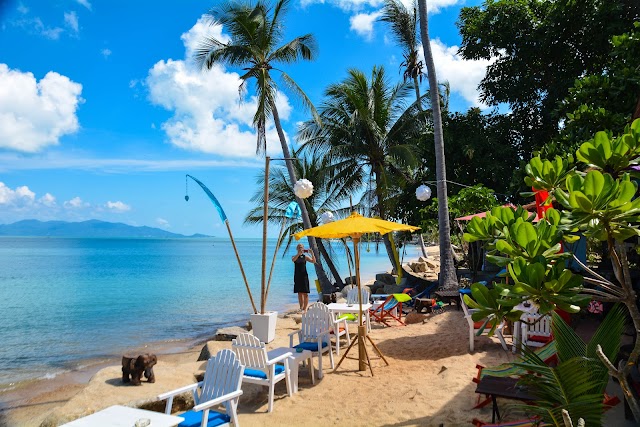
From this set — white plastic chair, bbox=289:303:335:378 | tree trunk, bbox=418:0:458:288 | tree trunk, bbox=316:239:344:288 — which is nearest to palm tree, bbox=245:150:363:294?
tree trunk, bbox=316:239:344:288

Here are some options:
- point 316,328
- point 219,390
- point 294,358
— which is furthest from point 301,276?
point 219,390

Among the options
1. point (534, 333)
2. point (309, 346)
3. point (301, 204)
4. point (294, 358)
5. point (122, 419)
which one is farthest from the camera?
point (301, 204)

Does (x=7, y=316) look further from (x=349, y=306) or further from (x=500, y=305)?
(x=500, y=305)

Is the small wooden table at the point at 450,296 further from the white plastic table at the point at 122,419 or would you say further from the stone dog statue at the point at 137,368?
the white plastic table at the point at 122,419

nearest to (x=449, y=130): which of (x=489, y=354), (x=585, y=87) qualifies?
(x=585, y=87)

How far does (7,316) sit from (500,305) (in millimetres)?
19470

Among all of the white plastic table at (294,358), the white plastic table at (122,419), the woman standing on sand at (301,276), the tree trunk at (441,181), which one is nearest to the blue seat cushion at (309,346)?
the white plastic table at (294,358)

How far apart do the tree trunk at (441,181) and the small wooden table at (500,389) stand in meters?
8.20

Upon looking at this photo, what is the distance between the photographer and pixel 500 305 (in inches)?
101

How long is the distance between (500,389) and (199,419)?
2.61m

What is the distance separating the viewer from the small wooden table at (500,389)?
398 centimetres

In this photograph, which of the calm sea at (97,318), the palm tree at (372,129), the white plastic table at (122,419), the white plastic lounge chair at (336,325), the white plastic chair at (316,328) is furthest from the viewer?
the palm tree at (372,129)

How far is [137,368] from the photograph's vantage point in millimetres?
6055

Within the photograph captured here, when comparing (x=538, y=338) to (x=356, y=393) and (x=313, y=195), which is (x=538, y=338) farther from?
(x=313, y=195)
